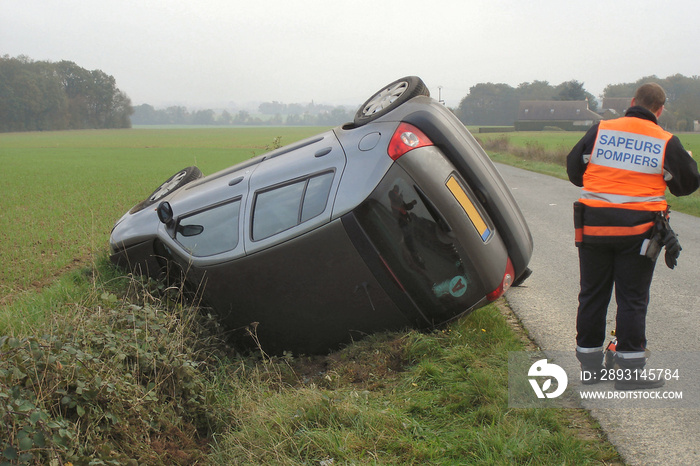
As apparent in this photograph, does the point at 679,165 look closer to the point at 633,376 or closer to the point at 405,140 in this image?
the point at 633,376

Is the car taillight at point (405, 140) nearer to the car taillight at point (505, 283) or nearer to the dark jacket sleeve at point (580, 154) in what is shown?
the dark jacket sleeve at point (580, 154)

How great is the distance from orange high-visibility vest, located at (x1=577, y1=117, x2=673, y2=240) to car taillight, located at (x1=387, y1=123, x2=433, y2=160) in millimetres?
1158

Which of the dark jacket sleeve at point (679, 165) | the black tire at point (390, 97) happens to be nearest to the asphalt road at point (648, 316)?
the dark jacket sleeve at point (679, 165)

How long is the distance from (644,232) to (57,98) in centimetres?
10961

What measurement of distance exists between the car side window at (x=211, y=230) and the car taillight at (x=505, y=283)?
1.95 meters

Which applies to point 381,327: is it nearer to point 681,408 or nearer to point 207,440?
point 207,440

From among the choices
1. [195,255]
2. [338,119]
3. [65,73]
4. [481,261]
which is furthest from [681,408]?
[338,119]

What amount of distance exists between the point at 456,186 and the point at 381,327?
1.18 meters

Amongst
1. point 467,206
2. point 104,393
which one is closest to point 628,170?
point 467,206

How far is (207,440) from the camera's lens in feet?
12.5

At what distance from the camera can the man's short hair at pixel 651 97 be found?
4.01m

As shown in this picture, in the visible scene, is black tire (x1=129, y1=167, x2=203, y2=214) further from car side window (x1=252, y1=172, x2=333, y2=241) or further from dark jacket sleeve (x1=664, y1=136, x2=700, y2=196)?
dark jacket sleeve (x1=664, y1=136, x2=700, y2=196)

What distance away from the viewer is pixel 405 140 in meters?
4.44

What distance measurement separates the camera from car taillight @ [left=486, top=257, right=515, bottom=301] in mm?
4609
